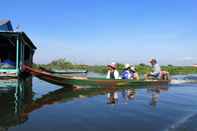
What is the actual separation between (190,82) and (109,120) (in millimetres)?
18949

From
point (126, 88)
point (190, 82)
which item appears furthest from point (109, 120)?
point (190, 82)

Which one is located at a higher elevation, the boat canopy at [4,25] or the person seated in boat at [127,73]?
the boat canopy at [4,25]

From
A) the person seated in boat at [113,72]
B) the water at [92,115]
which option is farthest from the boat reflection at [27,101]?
the person seated in boat at [113,72]

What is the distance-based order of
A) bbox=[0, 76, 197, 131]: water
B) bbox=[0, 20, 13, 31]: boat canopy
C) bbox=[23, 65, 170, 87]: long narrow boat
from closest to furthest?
bbox=[0, 76, 197, 131]: water < bbox=[23, 65, 170, 87]: long narrow boat < bbox=[0, 20, 13, 31]: boat canopy

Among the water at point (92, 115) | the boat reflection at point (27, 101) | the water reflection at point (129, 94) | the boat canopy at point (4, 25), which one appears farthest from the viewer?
the boat canopy at point (4, 25)

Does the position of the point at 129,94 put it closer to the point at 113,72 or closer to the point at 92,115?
the point at 113,72

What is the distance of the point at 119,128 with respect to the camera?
8.88m

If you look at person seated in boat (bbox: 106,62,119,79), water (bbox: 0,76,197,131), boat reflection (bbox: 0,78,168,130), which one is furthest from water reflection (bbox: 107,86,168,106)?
person seated in boat (bbox: 106,62,119,79)

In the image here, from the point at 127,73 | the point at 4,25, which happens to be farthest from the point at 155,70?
the point at 4,25

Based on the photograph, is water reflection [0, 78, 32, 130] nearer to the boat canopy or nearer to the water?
the water

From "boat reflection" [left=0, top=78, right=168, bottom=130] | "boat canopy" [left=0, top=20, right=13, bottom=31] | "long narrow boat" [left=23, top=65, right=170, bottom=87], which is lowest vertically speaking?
"boat reflection" [left=0, top=78, right=168, bottom=130]

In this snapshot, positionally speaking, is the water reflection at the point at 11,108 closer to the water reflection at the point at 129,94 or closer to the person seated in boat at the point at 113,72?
the water reflection at the point at 129,94

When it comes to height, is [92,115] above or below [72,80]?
below

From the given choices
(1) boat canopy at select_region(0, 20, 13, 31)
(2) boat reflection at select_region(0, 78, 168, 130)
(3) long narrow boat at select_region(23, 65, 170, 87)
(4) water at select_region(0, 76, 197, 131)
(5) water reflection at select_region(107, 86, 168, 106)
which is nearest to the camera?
(4) water at select_region(0, 76, 197, 131)
